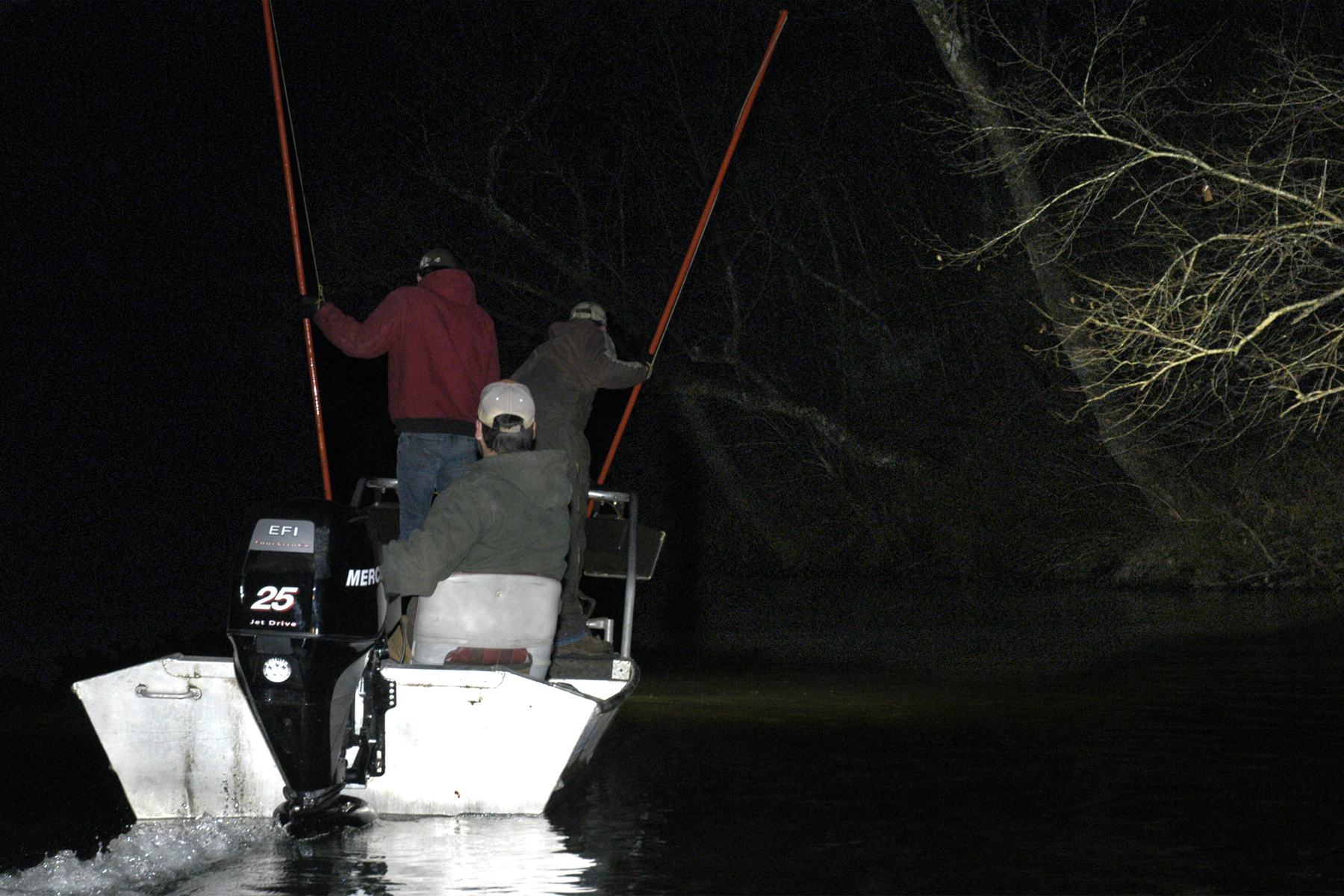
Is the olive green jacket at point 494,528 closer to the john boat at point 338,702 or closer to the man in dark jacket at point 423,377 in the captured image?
the john boat at point 338,702

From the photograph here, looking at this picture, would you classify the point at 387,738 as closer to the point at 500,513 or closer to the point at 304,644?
the point at 304,644

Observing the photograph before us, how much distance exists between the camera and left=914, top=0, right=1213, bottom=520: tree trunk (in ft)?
68.2

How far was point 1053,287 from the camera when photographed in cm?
2138

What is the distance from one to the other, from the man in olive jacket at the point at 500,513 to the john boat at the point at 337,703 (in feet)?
0.32

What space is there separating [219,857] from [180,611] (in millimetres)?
11630

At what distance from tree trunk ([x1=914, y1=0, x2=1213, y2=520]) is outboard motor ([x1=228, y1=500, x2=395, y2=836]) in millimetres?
14867

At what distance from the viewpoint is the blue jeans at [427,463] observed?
777cm

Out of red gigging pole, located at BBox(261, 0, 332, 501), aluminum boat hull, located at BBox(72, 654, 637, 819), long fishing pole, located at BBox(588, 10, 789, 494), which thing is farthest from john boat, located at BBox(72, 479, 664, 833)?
long fishing pole, located at BBox(588, 10, 789, 494)

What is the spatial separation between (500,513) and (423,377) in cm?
132

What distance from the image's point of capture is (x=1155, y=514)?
22.3m

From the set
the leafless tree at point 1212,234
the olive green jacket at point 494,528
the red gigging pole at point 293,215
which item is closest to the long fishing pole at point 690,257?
the red gigging pole at point 293,215

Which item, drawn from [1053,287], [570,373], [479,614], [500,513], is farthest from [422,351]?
[1053,287]

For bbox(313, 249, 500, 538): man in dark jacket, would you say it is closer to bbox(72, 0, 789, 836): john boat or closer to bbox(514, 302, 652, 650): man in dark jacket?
bbox(514, 302, 652, 650): man in dark jacket

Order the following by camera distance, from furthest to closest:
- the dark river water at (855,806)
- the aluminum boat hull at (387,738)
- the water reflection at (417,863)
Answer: the aluminum boat hull at (387,738), the dark river water at (855,806), the water reflection at (417,863)
